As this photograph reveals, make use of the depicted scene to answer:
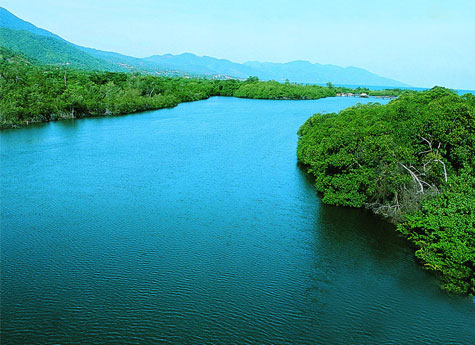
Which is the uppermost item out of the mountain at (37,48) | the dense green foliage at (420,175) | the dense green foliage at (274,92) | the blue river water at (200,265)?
the mountain at (37,48)

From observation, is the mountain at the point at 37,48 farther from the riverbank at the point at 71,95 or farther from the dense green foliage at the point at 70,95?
the riverbank at the point at 71,95

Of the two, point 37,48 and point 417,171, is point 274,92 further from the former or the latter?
point 37,48

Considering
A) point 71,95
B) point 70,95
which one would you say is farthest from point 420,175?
point 70,95

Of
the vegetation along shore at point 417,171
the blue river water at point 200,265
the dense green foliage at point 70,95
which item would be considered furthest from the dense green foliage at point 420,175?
the dense green foliage at point 70,95

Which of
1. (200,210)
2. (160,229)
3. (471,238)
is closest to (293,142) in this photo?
(200,210)

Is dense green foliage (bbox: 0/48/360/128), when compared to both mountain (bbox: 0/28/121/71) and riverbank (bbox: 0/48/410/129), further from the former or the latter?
mountain (bbox: 0/28/121/71)
